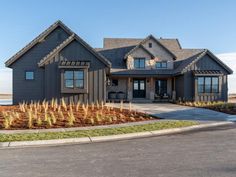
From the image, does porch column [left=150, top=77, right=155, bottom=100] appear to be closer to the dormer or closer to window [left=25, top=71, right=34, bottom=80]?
the dormer

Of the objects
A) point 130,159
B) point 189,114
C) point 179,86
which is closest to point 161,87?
point 179,86

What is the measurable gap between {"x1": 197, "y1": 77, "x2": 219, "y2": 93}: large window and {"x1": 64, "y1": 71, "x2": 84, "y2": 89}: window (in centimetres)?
1345

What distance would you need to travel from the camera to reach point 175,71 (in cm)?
3180

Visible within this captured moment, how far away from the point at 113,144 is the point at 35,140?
275cm

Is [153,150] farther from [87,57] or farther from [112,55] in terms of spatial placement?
[112,55]

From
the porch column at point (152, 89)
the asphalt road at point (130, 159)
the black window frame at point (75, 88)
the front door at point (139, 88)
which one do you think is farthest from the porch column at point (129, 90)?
the asphalt road at point (130, 159)

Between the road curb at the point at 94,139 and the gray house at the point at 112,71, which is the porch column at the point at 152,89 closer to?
the gray house at the point at 112,71

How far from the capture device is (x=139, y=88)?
110 feet

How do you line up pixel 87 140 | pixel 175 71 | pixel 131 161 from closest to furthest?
pixel 131 161
pixel 87 140
pixel 175 71

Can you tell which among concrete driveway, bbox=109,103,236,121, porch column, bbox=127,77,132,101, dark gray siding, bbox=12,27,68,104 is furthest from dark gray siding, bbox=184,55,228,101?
dark gray siding, bbox=12,27,68,104

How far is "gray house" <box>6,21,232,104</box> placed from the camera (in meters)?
23.0

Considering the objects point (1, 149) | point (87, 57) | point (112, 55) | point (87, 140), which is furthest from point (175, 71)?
point (1, 149)

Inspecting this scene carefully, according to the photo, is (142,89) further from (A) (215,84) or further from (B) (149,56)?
(A) (215,84)

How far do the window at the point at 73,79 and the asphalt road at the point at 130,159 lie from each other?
13.7m
